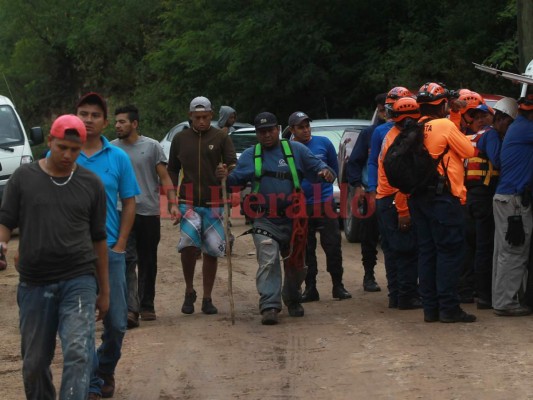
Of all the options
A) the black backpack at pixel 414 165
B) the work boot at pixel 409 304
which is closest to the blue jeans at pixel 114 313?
the black backpack at pixel 414 165

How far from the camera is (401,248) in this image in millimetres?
10977

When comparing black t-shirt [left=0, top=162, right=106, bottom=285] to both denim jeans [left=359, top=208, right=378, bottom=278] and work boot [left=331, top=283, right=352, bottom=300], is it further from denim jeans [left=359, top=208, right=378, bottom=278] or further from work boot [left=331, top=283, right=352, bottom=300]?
denim jeans [left=359, top=208, right=378, bottom=278]

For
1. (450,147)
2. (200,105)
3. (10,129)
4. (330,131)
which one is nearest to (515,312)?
(450,147)

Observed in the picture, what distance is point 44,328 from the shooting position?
6.70 meters

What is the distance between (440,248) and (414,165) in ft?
2.51

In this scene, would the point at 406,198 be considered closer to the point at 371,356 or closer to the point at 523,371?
the point at 371,356

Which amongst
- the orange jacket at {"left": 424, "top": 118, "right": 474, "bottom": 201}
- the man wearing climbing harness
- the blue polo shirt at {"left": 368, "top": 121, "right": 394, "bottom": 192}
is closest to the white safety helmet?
the orange jacket at {"left": 424, "top": 118, "right": 474, "bottom": 201}

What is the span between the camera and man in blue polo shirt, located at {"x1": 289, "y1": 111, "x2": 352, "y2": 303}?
11836mm

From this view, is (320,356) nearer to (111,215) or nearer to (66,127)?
(111,215)

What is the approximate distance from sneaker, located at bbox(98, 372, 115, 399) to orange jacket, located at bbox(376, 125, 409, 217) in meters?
3.56

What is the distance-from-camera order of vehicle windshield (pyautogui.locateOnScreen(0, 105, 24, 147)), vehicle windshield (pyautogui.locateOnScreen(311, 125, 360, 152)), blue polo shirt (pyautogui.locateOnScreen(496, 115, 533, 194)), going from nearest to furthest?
blue polo shirt (pyautogui.locateOnScreen(496, 115, 533, 194))
vehicle windshield (pyautogui.locateOnScreen(311, 125, 360, 152))
vehicle windshield (pyautogui.locateOnScreen(0, 105, 24, 147))

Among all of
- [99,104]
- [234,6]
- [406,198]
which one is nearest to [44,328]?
[99,104]

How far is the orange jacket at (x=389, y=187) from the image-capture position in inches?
425

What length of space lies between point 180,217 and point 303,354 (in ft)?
8.21
